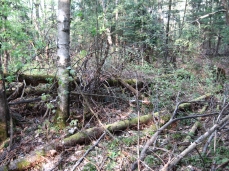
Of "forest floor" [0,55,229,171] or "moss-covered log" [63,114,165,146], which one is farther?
"moss-covered log" [63,114,165,146]

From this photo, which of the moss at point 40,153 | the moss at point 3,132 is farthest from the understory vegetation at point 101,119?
the moss at point 3,132

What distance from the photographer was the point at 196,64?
36.6ft

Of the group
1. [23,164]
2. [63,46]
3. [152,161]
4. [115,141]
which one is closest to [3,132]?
[23,164]

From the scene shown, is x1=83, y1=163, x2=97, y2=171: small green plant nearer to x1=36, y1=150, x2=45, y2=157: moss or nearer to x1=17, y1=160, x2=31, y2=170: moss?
x1=36, y1=150, x2=45, y2=157: moss

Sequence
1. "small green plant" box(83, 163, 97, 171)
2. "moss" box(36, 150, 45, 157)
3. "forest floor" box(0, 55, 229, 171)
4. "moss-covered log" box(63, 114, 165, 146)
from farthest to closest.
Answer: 1. "moss-covered log" box(63, 114, 165, 146)
2. "moss" box(36, 150, 45, 157)
3. "small green plant" box(83, 163, 97, 171)
4. "forest floor" box(0, 55, 229, 171)

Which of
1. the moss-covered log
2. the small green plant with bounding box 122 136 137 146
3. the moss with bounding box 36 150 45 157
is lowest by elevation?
the moss with bounding box 36 150 45 157

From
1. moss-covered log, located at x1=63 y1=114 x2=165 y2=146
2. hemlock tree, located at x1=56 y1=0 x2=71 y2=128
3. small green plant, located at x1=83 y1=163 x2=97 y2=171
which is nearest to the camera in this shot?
small green plant, located at x1=83 y1=163 x2=97 y2=171

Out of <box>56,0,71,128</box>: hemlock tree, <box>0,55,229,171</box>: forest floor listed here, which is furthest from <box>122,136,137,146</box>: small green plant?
<box>56,0,71,128</box>: hemlock tree

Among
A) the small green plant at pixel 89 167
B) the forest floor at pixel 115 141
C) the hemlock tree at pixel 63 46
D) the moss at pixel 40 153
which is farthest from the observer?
the hemlock tree at pixel 63 46

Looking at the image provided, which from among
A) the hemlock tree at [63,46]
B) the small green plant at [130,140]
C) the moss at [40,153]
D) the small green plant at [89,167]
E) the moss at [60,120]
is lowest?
the small green plant at [89,167]

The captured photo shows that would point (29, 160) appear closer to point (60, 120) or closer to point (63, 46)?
point (60, 120)

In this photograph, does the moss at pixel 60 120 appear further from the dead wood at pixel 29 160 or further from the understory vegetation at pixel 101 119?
the dead wood at pixel 29 160

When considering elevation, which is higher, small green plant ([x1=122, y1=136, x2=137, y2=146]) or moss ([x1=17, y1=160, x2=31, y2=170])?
small green plant ([x1=122, y1=136, x2=137, y2=146])

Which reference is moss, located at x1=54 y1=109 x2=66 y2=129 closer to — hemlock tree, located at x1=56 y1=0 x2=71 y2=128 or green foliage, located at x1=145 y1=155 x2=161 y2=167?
hemlock tree, located at x1=56 y1=0 x2=71 y2=128
